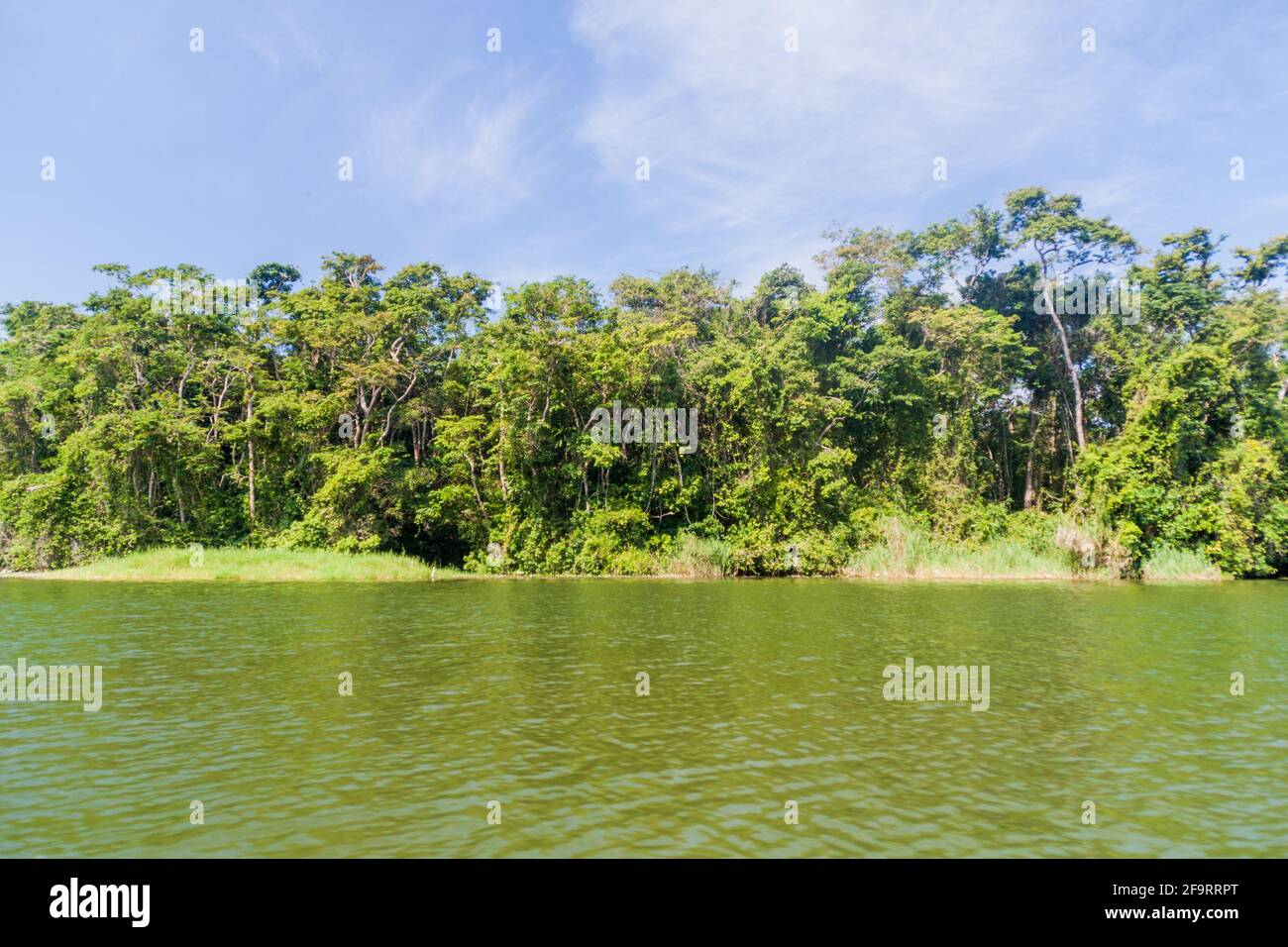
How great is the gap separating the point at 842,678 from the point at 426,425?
3898 cm

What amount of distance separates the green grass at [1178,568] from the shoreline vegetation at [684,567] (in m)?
0.04

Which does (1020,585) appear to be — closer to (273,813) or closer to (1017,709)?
(1017,709)

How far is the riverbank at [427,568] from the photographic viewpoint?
36250 mm

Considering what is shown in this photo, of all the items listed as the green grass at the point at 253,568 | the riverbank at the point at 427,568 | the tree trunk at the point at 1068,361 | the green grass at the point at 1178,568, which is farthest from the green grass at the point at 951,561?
the green grass at the point at 253,568

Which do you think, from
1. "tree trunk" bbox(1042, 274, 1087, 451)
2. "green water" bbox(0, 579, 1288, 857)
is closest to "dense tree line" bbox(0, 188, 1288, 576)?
"tree trunk" bbox(1042, 274, 1087, 451)

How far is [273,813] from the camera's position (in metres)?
7.70

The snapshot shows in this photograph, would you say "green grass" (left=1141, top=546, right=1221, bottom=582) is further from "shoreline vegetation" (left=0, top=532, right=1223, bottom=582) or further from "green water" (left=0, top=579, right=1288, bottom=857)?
"green water" (left=0, top=579, right=1288, bottom=857)

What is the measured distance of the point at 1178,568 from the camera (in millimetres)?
36625

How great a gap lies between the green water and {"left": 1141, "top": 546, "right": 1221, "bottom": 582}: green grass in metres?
18.2

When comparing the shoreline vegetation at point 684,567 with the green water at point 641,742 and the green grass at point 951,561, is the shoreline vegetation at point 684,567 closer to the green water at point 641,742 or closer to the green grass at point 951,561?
the green grass at point 951,561

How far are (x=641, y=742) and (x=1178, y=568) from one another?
3771 cm

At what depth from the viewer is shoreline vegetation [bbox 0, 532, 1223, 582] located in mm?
36312
